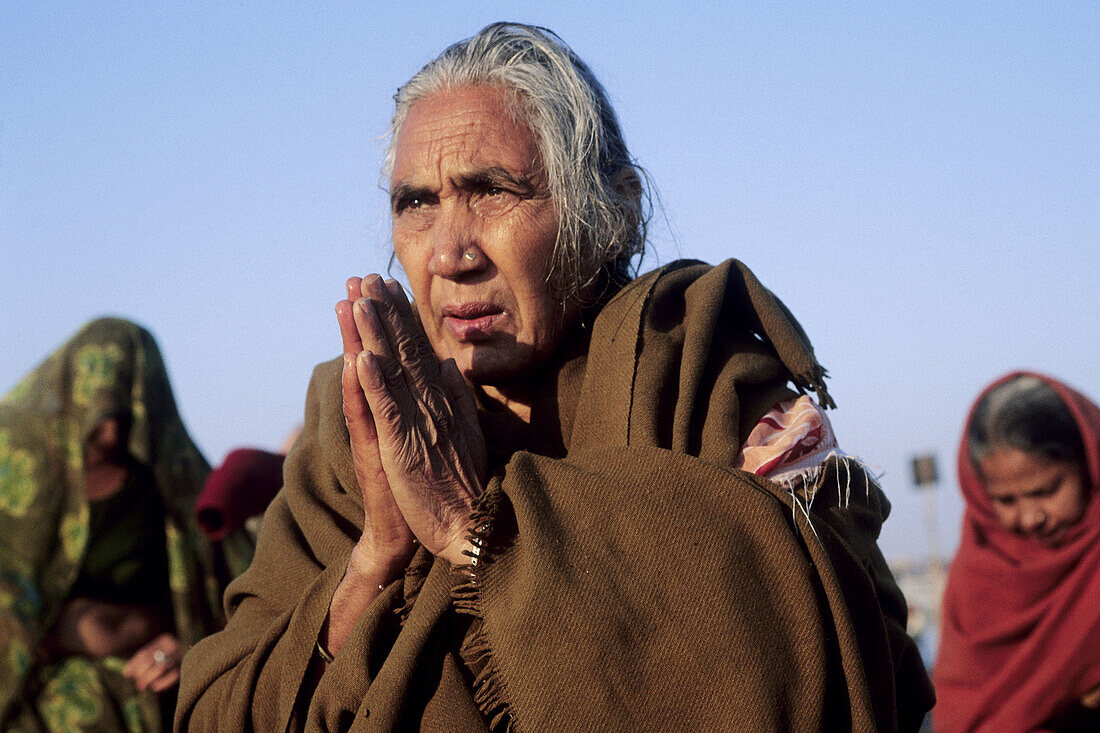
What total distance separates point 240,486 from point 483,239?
9.57 feet

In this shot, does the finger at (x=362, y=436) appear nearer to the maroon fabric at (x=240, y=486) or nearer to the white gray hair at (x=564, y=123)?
the white gray hair at (x=564, y=123)

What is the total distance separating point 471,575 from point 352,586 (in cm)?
36

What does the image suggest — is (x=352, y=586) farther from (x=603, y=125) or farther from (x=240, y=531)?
(x=240, y=531)

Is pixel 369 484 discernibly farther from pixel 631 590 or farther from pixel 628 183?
pixel 628 183

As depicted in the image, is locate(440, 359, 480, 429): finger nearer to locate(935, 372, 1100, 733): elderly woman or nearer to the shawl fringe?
the shawl fringe

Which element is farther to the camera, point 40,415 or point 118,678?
point 40,415

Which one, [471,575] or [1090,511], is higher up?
[471,575]

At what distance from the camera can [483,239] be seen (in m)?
2.62

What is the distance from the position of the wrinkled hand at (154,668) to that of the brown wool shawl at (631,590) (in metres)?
2.35

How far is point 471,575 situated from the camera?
2.12 meters

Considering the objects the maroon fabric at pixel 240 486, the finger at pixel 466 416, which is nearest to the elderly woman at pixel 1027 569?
the maroon fabric at pixel 240 486

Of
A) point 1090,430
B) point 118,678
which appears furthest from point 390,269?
point 1090,430

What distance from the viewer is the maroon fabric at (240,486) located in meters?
5.08

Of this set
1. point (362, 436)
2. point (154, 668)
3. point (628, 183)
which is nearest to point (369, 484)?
point (362, 436)
